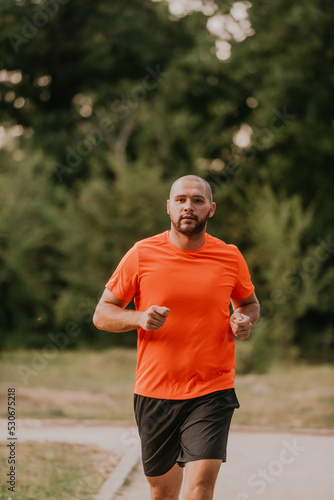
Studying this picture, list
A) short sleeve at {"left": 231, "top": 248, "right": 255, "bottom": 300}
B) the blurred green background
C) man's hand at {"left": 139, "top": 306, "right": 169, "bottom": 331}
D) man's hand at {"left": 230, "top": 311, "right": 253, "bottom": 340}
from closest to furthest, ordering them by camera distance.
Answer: man's hand at {"left": 139, "top": 306, "right": 169, "bottom": 331}, man's hand at {"left": 230, "top": 311, "right": 253, "bottom": 340}, short sleeve at {"left": 231, "top": 248, "right": 255, "bottom": 300}, the blurred green background

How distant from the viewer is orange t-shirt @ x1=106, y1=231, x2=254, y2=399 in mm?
3463

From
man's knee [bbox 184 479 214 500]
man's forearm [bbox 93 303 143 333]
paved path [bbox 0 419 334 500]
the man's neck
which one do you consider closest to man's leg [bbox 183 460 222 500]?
man's knee [bbox 184 479 214 500]

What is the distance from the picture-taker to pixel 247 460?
654 cm

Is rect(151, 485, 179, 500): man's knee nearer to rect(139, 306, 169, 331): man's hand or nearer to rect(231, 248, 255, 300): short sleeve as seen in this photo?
rect(139, 306, 169, 331): man's hand

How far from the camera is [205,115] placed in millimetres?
25641

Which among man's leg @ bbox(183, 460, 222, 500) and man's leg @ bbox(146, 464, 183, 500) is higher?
man's leg @ bbox(183, 460, 222, 500)

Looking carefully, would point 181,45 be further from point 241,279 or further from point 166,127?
point 241,279

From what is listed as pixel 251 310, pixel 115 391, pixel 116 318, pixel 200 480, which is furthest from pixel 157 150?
pixel 200 480

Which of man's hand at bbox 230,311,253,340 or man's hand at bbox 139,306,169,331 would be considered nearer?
man's hand at bbox 139,306,169,331

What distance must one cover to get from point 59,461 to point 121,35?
24.2 meters

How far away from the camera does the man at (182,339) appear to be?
136 inches

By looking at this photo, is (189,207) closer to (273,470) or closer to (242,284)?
(242,284)

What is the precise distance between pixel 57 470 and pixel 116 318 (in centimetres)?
323

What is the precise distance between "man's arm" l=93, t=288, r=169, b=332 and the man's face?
20.6 inches
